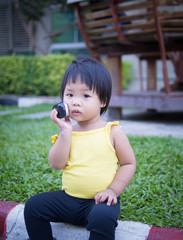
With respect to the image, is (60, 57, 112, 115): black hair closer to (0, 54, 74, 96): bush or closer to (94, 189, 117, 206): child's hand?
(94, 189, 117, 206): child's hand

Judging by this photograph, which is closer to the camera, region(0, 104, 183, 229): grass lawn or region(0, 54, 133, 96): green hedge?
region(0, 104, 183, 229): grass lawn

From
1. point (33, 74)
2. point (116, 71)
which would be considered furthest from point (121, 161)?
point (33, 74)

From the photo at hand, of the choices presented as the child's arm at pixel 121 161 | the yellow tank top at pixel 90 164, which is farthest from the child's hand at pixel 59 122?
the child's arm at pixel 121 161

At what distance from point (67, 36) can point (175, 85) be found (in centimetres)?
720

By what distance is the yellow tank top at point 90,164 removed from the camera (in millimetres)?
1527

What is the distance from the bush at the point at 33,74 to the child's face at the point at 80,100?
738 centimetres

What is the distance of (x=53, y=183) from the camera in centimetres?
226

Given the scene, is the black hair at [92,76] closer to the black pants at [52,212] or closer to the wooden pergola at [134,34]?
the black pants at [52,212]

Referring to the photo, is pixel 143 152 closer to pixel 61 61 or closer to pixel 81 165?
pixel 81 165

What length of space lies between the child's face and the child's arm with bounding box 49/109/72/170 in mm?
71

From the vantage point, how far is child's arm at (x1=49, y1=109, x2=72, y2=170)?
1.52 m

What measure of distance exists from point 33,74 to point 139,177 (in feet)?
26.0

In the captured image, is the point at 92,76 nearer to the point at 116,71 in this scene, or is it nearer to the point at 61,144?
the point at 61,144

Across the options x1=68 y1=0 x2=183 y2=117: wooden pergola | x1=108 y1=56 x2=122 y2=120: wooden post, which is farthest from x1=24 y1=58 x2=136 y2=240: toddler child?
x1=108 y1=56 x2=122 y2=120: wooden post
